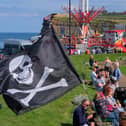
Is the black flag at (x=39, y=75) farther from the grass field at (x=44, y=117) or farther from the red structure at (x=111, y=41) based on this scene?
the red structure at (x=111, y=41)

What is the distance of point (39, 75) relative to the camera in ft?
22.9

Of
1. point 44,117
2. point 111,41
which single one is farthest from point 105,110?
point 111,41

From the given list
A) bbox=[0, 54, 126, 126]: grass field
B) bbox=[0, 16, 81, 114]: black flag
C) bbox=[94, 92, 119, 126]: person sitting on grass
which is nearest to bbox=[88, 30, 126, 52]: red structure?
bbox=[0, 54, 126, 126]: grass field

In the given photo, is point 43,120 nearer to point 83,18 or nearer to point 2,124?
point 2,124

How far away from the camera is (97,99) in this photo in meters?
9.03

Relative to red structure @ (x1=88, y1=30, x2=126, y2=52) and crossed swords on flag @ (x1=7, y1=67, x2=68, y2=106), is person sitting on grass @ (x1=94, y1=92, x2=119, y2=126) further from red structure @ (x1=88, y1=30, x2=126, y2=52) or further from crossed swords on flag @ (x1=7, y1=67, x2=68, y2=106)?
red structure @ (x1=88, y1=30, x2=126, y2=52)

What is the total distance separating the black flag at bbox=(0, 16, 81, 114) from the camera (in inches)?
267

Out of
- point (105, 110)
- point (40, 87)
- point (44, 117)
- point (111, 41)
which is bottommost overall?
point (111, 41)

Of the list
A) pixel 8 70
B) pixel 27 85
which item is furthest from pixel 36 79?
pixel 8 70

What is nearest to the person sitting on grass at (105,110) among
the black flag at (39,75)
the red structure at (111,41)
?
the black flag at (39,75)

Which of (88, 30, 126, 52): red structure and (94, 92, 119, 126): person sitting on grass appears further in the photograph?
(88, 30, 126, 52): red structure

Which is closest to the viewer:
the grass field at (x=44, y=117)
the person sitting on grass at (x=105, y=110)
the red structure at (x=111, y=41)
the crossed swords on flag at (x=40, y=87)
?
the crossed swords on flag at (x=40, y=87)

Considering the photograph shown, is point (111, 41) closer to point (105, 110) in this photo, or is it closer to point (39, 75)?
point (105, 110)

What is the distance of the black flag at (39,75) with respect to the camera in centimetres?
679
